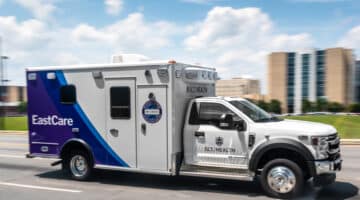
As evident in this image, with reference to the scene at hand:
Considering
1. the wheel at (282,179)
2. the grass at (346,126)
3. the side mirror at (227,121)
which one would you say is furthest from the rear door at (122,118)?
the grass at (346,126)

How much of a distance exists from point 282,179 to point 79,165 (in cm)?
478

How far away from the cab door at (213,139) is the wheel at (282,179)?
0.56m

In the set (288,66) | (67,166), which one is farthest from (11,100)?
(67,166)

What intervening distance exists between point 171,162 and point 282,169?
7.36 feet

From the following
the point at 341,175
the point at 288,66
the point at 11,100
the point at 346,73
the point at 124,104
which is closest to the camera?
the point at 124,104

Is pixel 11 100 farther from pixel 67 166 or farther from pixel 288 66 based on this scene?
pixel 67 166

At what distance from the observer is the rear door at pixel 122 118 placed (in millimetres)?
9203

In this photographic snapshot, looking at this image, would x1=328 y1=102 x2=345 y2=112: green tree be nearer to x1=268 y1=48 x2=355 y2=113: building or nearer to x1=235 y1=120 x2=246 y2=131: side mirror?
x1=268 y1=48 x2=355 y2=113: building

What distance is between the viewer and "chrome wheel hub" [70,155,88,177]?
9935 millimetres

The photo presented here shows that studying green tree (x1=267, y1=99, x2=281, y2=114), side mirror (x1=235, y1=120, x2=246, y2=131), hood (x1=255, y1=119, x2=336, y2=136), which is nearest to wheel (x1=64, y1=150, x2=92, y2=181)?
side mirror (x1=235, y1=120, x2=246, y2=131)

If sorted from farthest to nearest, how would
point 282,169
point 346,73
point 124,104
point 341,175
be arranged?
point 346,73
point 341,175
point 124,104
point 282,169

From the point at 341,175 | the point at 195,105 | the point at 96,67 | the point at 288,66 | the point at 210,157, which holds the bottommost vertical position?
the point at 341,175

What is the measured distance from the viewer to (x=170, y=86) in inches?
343

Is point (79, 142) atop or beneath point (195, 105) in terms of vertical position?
beneath
